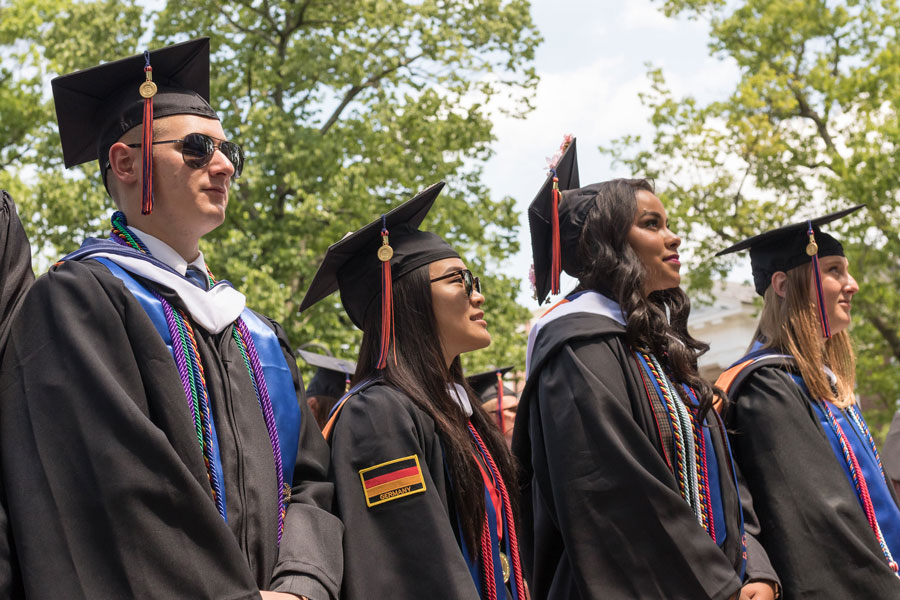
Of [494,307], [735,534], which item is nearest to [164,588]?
[735,534]

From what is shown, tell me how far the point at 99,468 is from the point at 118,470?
46mm

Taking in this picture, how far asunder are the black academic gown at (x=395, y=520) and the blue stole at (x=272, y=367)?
0.25 meters

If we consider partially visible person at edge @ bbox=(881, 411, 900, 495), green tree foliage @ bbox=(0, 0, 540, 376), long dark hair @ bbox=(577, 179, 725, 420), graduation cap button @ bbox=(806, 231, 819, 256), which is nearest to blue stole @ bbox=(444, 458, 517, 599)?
long dark hair @ bbox=(577, 179, 725, 420)

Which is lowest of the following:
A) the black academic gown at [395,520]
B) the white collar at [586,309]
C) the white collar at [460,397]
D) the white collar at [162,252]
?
the black academic gown at [395,520]

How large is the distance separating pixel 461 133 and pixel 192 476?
14084mm

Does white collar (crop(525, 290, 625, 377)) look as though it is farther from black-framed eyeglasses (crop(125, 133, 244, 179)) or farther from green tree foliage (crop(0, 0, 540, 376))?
green tree foliage (crop(0, 0, 540, 376))

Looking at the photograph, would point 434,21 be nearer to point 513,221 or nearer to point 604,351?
point 513,221

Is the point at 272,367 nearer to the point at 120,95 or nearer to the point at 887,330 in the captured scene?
the point at 120,95

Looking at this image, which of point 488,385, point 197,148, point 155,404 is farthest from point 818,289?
point 155,404

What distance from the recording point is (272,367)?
301 cm

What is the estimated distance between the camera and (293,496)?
9.41 feet

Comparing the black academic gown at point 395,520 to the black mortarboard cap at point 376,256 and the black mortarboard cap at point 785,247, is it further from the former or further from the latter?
the black mortarboard cap at point 785,247

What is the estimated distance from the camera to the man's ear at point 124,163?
9.75 ft

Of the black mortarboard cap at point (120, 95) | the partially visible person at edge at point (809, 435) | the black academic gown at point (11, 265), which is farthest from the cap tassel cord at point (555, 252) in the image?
the black academic gown at point (11, 265)
